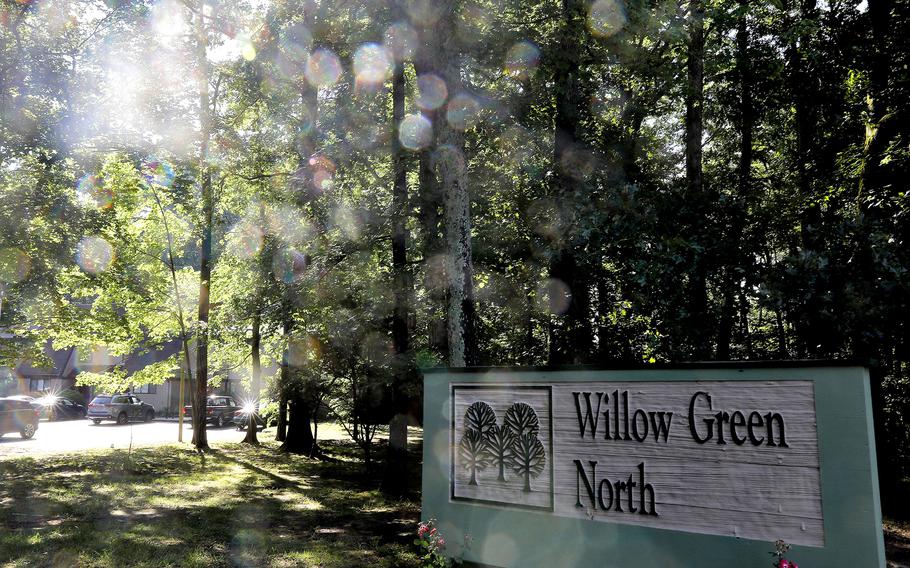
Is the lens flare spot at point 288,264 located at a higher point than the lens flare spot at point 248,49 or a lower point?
lower

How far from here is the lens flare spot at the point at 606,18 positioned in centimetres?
1180

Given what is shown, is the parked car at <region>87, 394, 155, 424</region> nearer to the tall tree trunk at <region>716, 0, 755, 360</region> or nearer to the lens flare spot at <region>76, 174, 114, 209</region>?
the lens flare spot at <region>76, 174, 114, 209</region>

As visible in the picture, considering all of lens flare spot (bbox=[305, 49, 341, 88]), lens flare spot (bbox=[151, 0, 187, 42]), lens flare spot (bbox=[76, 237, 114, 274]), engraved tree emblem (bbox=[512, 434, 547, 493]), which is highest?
lens flare spot (bbox=[151, 0, 187, 42])

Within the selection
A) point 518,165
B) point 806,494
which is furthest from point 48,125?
point 806,494

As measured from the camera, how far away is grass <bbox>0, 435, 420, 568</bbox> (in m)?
7.68

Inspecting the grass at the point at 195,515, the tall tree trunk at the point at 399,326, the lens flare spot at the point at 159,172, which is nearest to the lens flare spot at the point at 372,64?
the tall tree trunk at the point at 399,326

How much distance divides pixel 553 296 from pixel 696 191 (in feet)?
11.5

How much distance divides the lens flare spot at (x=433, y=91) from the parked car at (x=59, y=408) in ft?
105

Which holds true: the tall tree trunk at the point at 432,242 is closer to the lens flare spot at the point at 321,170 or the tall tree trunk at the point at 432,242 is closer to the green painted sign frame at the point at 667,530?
the lens flare spot at the point at 321,170

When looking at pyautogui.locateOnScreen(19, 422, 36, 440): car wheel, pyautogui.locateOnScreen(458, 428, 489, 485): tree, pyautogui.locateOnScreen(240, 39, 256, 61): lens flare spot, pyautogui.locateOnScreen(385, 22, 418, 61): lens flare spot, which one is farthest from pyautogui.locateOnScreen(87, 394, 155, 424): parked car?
pyautogui.locateOnScreen(458, 428, 489, 485): tree

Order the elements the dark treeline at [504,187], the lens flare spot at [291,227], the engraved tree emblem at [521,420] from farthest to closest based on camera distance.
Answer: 1. the lens flare spot at [291,227]
2. the dark treeline at [504,187]
3. the engraved tree emblem at [521,420]

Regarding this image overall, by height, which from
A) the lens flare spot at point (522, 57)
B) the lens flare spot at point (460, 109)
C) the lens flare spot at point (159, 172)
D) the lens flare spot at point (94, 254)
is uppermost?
the lens flare spot at point (522, 57)

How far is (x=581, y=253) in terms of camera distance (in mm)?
11945

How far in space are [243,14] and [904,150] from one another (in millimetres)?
19261
